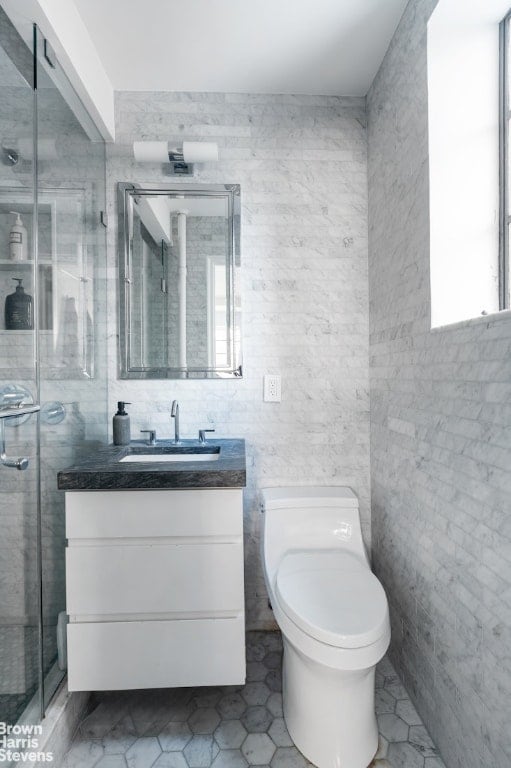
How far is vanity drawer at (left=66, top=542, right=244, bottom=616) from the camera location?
1.27 meters

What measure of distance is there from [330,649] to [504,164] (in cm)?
143

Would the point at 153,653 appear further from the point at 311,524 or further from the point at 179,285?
the point at 179,285

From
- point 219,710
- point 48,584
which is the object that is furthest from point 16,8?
point 219,710

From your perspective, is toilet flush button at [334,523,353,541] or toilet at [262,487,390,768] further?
toilet flush button at [334,523,353,541]

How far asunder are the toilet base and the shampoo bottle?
1417 mm

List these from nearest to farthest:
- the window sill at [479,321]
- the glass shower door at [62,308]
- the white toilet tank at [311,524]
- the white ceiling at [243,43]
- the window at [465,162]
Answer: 1. the window sill at [479,321]
2. the window at [465,162]
3. the glass shower door at [62,308]
4. the white ceiling at [243,43]
5. the white toilet tank at [311,524]

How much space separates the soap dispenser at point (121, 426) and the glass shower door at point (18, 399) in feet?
1.45

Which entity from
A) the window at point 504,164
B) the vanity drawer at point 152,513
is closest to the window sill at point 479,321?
the window at point 504,164

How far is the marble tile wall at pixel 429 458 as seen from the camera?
95 cm

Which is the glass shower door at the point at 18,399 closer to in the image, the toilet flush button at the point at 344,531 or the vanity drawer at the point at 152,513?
the vanity drawer at the point at 152,513

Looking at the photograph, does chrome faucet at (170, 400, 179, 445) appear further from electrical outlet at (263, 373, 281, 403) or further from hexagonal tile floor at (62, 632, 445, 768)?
hexagonal tile floor at (62, 632, 445, 768)

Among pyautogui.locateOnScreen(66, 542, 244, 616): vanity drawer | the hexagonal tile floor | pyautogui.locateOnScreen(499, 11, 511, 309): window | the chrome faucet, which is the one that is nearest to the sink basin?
the chrome faucet

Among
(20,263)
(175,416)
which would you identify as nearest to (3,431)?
(20,263)

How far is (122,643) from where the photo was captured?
128cm
